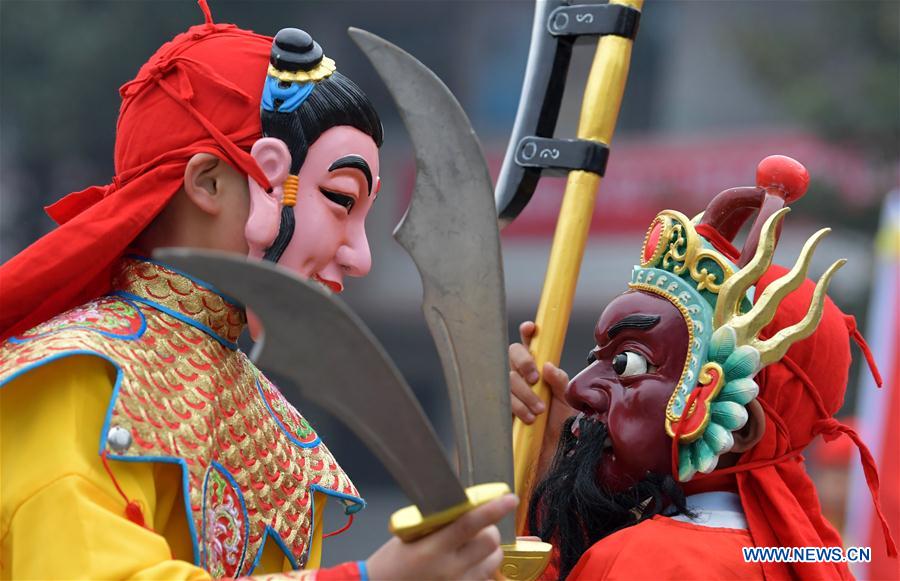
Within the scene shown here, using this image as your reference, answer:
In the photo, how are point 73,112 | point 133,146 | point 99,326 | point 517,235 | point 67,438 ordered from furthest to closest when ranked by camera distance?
1. point 517,235
2. point 73,112
3. point 133,146
4. point 99,326
5. point 67,438

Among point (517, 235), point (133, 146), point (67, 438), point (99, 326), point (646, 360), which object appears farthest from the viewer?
point (517, 235)

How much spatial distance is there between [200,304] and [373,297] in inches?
572

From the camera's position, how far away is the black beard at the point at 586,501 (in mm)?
2715

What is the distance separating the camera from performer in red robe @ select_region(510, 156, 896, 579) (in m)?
2.59

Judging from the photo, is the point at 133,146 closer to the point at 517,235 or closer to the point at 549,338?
the point at 549,338

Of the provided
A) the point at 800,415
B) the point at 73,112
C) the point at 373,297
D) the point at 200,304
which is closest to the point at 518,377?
the point at 800,415

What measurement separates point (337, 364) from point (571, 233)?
1283 millimetres

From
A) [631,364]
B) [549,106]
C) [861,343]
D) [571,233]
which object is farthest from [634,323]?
[549,106]

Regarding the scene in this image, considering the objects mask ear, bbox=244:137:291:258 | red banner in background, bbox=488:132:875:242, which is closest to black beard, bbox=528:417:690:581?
mask ear, bbox=244:137:291:258

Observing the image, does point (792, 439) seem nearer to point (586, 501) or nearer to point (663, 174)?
point (586, 501)

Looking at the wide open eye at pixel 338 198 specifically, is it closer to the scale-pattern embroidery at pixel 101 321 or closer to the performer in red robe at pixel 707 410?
the scale-pattern embroidery at pixel 101 321

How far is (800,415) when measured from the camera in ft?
8.91

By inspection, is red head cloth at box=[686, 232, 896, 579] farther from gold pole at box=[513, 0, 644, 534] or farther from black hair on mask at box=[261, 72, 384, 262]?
black hair on mask at box=[261, 72, 384, 262]

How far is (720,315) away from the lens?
2656 millimetres
